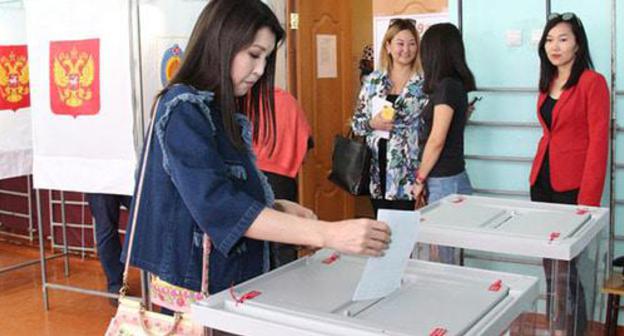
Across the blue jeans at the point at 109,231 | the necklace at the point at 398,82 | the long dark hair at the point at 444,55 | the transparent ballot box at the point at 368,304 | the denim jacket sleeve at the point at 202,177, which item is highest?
the long dark hair at the point at 444,55

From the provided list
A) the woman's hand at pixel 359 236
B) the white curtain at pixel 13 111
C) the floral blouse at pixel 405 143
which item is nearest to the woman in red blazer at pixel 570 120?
the floral blouse at pixel 405 143

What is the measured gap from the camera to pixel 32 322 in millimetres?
3934

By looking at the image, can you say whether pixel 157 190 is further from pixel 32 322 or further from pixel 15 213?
pixel 15 213

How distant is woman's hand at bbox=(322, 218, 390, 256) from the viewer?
1.33m

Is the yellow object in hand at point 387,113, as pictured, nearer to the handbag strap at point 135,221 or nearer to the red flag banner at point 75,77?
the red flag banner at point 75,77

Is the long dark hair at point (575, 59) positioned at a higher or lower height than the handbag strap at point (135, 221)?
higher

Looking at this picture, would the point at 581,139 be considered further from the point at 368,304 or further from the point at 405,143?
the point at 368,304

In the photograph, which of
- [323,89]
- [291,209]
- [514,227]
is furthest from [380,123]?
[291,209]

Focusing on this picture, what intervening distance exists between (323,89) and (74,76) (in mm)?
1837

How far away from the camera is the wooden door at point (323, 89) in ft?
15.7

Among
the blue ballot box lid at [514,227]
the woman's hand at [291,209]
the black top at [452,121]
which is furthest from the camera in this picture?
the black top at [452,121]

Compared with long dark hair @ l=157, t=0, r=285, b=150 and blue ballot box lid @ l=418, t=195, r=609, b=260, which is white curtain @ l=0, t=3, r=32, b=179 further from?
long dark hair @ l=157, t=0, r=285, b=150

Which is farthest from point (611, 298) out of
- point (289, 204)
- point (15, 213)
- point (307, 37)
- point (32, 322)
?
point (15, 213)

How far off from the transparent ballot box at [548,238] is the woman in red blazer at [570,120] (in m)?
0.63
